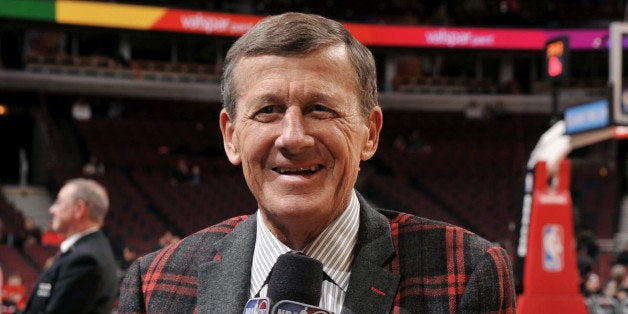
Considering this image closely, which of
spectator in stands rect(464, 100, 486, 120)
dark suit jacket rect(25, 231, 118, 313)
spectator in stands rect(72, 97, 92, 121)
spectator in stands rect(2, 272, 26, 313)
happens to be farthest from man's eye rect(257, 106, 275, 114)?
spectator in stands rect(464, 100, 486, 120)

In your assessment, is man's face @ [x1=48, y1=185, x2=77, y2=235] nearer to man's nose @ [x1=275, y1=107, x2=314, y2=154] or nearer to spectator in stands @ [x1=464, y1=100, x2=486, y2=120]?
man's nose @ [x1=275, y1=107, x2=314, y2=154]

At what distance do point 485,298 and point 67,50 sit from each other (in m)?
20.4

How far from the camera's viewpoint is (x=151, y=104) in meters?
19.9

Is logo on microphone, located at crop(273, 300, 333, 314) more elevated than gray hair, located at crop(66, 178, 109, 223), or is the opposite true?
logo on microphone, located at crop(273, 300, 333, 314)

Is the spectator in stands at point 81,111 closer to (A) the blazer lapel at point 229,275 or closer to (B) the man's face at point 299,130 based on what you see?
(A) the blazer lapel at point 229,275

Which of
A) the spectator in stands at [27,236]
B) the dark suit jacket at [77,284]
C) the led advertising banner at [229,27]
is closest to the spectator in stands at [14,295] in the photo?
the spectator in stands at [27,236]

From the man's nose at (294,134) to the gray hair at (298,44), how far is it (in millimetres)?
119

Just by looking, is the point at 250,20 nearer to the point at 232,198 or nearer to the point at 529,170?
the point at 232,198

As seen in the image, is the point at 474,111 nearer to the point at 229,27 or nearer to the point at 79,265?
the point at 229,27

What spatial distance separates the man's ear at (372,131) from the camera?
57.9 inches

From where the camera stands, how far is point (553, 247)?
6.49m

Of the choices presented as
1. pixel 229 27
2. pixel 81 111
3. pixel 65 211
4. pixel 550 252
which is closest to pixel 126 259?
pixel 81 111

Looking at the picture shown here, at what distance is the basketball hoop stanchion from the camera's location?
20.7 feet

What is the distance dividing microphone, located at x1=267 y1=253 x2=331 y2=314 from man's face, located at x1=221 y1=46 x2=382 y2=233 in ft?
0.33
